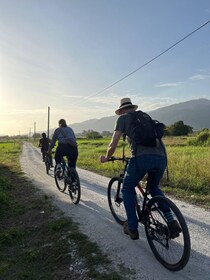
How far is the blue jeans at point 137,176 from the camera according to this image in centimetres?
455

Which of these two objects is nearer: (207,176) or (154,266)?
(154,266)

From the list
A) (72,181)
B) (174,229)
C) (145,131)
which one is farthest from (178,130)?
(174,229)

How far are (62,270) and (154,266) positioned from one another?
1.27 meters

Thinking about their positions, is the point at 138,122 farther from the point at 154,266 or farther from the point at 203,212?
the point at 203,212

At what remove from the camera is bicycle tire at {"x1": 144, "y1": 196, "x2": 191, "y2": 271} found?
396 centimetres

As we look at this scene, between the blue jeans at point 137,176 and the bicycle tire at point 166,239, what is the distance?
229 millimetres

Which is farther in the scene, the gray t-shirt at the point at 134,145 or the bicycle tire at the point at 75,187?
the bicycle tire at the point at 75,187

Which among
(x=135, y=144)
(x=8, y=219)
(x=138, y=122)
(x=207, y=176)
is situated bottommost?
(x=8, y=219)

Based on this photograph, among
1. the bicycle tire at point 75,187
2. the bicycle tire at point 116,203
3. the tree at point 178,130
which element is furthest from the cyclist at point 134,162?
the tree at point 178,130

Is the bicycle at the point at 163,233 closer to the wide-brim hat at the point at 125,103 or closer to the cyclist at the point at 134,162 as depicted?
the cyclist at the point at 134,162

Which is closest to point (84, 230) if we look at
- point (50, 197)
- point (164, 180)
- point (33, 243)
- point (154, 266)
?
point (33, 243)

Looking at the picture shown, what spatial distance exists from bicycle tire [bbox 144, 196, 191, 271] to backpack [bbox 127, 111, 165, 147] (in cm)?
79

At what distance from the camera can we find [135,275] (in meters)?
4.09

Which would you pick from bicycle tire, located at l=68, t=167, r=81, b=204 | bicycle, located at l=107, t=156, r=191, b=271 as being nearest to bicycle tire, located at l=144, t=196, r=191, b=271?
bicycle, located at l=107, t=156, r=191, b=271
